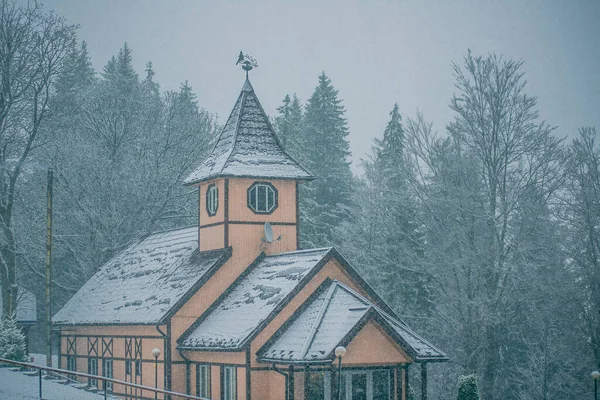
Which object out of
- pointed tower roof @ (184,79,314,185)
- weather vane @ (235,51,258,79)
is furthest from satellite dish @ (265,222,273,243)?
weather vane @ (235,51,258,79)

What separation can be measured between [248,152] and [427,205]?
27.3ft

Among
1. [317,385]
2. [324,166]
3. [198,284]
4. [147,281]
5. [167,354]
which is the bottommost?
[317,385]

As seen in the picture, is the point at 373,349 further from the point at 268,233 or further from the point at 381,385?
the point at 268,233

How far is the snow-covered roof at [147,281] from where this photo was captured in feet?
97.6

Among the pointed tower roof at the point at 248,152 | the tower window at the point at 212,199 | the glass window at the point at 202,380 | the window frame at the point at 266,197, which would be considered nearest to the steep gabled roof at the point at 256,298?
the glass window at the point at 202,380

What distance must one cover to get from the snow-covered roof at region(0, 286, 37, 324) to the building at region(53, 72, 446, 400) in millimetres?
9911

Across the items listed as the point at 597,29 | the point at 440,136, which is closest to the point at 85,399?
the point at 440,136

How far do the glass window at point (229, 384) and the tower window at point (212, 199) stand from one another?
6540 mm

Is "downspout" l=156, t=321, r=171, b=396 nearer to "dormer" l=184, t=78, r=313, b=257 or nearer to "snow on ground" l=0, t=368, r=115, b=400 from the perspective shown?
"snow on ground" l=0, t=368, r=115, b=400

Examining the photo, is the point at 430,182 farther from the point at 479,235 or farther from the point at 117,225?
the point at 117,225

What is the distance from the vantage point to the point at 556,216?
33562mm

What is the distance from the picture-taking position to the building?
25406 mm

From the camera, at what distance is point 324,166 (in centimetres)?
6309

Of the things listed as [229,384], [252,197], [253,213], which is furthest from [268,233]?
[229,384]
